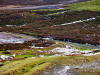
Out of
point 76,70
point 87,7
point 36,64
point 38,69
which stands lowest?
point 87,7

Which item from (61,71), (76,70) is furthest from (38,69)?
(76,70)

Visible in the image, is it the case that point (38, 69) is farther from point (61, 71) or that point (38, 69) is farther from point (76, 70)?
point (76, 70)

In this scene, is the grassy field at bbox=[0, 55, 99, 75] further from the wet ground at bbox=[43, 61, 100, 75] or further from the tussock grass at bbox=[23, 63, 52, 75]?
the wet ground at bbox=[43, 61, 100, 75]

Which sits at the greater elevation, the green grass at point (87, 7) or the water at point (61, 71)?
the water at point (61, 71)

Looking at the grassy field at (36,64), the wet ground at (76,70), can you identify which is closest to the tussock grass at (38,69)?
the grassy field at (36,64)

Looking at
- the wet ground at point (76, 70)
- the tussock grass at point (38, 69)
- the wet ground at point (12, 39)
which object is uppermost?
the tussock grass at point (38, 69)

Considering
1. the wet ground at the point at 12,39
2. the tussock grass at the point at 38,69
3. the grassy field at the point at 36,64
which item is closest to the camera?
the tussock grass at the point at 38,69

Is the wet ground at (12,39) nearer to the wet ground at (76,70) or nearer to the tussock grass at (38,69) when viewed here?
the tussock grass at (38,69)

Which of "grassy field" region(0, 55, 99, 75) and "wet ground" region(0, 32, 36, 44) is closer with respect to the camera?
"grassy field" region(0, 55, 99, 75)

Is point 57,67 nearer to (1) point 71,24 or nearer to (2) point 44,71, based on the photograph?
(2) point 44,71

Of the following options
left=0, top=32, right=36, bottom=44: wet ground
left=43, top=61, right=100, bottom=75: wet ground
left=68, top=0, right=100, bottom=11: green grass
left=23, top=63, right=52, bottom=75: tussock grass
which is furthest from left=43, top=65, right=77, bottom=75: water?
left=68, top=0, right=100, bottom=11: green grass

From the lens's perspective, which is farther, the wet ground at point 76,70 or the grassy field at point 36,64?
the wet ground at point 76,70
